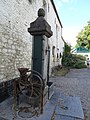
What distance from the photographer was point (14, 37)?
20.1 ft

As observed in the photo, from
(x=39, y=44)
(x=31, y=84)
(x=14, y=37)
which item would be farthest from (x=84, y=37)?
(x=31, y=84)

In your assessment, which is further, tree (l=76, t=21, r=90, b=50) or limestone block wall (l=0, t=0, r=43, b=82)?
tree (l=76, t=21, r=90, b=50)

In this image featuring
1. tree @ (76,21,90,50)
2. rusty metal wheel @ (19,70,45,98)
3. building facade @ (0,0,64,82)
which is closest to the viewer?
rusty metal wheel @ (19,70,45,98)

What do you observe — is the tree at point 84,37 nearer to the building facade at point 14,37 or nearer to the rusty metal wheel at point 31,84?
the building facade at point 14,37

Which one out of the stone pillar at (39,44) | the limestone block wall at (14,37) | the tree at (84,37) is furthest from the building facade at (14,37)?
the tree at (84,37)

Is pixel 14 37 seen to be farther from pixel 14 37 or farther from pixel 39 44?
pixel 39 44

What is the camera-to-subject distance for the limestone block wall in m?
5.23

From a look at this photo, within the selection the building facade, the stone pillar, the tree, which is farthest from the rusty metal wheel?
the tree

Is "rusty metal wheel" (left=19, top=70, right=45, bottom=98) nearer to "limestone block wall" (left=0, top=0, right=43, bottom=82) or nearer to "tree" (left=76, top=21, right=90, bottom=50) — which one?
"limestone block wall" (left=0, top=0, right=43, bottom=82)

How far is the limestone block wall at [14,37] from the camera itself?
17.2 ft

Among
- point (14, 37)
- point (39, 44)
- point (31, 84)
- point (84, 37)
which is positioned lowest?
point (31, 84)

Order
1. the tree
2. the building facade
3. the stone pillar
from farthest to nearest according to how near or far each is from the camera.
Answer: the tree → the building facade → the stone pillar

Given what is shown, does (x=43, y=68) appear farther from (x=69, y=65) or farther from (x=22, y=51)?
(x=69, y=65)

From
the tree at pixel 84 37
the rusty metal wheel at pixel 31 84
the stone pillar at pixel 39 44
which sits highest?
the tree at pixel 84 37
